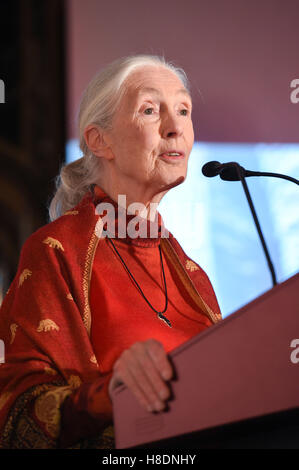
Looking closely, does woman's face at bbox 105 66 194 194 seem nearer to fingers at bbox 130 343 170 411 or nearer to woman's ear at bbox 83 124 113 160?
woman's ear at bbox 83 124 113 160

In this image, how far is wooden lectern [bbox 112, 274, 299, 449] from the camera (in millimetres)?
748

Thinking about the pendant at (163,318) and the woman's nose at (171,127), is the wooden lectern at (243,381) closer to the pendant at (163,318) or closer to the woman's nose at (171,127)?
the pendant at (163,318)

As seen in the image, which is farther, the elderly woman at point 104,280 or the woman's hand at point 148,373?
the elderly woman at point 104,280

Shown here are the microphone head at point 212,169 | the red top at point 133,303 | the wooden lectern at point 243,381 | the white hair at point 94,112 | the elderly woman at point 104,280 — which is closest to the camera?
the wooden lectern at point 243,381

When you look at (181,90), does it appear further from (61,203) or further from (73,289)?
(73,289)

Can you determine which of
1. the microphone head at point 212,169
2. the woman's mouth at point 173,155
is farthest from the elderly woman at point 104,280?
the microphone head at point 212,169

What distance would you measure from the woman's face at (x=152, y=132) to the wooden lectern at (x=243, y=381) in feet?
2.58

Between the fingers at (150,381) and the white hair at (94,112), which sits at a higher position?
the white hair at (94,112)

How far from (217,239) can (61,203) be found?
0.80 m

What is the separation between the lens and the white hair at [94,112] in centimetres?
162

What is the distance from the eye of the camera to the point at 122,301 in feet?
4.56

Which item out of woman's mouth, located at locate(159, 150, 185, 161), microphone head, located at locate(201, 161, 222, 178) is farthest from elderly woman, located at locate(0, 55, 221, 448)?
microphone head, located at locate(201, 161, 222, 178)

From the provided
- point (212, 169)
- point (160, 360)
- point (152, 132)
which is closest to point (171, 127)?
point (152, 132)

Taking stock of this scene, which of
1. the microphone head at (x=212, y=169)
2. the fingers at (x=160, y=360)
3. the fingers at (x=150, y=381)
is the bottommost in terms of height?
the fingers at (x=150, y=381)
